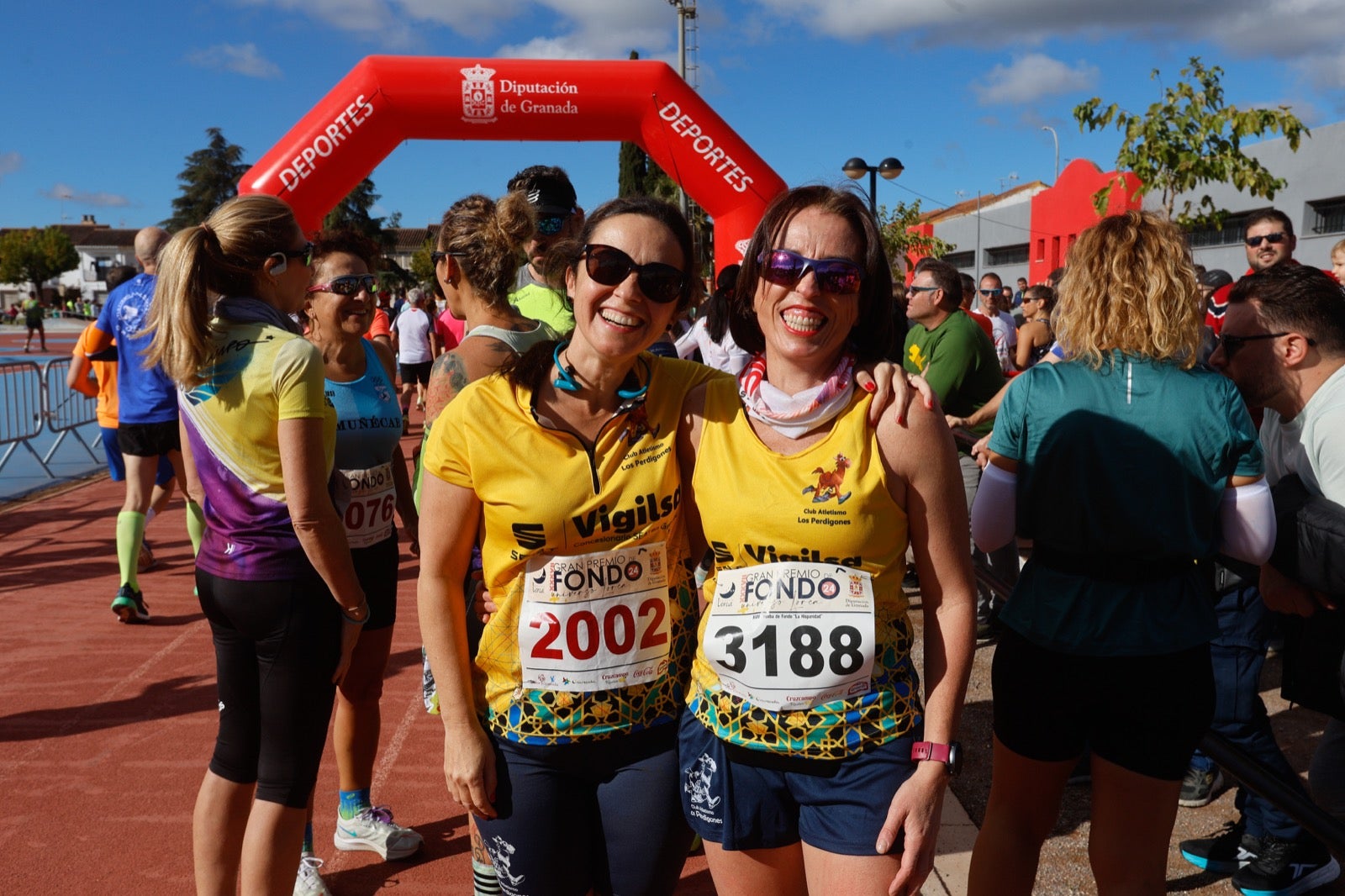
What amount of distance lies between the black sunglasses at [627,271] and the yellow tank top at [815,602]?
14.9 inches

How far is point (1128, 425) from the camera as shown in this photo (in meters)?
2.33

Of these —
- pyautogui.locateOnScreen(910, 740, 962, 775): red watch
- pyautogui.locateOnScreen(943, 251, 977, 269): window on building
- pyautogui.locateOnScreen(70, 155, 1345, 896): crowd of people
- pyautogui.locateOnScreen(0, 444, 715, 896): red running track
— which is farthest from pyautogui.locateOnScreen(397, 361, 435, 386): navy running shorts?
pyautogui.locateOnScreen(943, 251, 977, 269): window on building

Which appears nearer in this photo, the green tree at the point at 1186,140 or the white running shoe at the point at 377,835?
the white running shoe at the point at 377,835

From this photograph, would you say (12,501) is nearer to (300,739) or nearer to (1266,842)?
(300,739)

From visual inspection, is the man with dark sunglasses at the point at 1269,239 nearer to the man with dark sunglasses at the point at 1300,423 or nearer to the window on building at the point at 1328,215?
the man with dark sunglasses at the point at 1300,423

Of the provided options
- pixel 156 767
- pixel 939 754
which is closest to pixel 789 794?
pixel 939 754

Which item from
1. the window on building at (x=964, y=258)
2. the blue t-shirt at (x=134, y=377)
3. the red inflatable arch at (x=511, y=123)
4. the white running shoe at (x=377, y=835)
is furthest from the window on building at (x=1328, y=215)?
the white running shoe at (x=377, y=835)

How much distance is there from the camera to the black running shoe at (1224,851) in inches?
131

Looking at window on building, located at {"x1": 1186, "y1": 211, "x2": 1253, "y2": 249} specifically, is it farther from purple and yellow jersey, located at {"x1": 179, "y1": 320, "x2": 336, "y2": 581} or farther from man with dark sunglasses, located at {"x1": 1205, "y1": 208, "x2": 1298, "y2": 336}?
purple and yellow jersey, located at {"x1": 179, "y1": 320, "x2": 336, "y2": 581}

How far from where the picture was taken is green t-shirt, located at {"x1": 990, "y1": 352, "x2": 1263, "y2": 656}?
230cm

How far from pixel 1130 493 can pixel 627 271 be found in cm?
129

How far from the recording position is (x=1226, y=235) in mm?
26062

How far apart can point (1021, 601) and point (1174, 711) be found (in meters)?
0.42

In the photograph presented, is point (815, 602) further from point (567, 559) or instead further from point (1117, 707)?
point (1117, 707)
